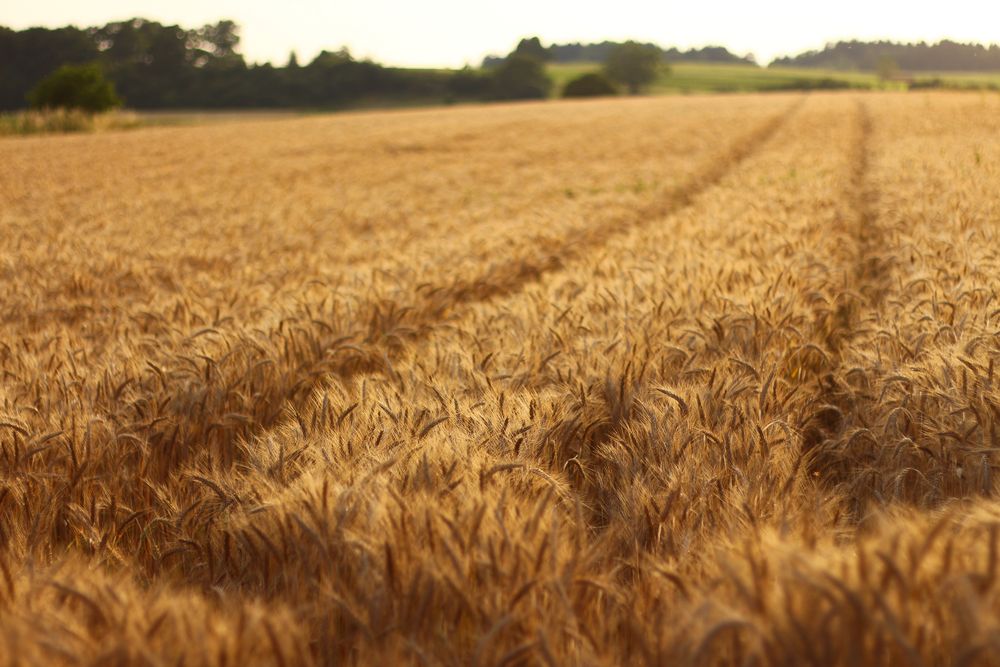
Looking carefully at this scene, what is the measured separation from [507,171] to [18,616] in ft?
44.5

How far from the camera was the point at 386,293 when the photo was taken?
4.35 metres

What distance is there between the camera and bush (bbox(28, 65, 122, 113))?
4850 cm

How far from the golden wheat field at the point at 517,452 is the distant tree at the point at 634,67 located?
8154cm

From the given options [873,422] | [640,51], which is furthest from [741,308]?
[640,51]

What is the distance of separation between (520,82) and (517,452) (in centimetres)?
7608

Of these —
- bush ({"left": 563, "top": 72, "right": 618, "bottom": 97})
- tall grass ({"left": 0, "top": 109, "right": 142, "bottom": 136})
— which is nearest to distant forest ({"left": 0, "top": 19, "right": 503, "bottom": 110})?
bush ({"left": 563, "top": 72, "right": 618, "bottom": 97})

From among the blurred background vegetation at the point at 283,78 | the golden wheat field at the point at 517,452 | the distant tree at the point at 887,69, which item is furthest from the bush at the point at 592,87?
the golden wheat field at the point at 517,452

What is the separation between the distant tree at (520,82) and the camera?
73.3m

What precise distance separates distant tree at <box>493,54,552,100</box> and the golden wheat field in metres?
71.0

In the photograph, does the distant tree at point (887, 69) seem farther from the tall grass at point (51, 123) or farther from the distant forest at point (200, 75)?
the tall grass at point (51, 123)

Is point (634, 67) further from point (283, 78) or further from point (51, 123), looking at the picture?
point (51, 123)

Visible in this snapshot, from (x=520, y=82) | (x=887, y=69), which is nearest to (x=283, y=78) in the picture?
(x=520, y=82)

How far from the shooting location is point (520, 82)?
7344cm

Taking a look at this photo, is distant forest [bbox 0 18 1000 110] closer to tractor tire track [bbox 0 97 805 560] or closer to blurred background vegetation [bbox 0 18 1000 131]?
blurred background vegetation [bbox 0 18 1000 131]
